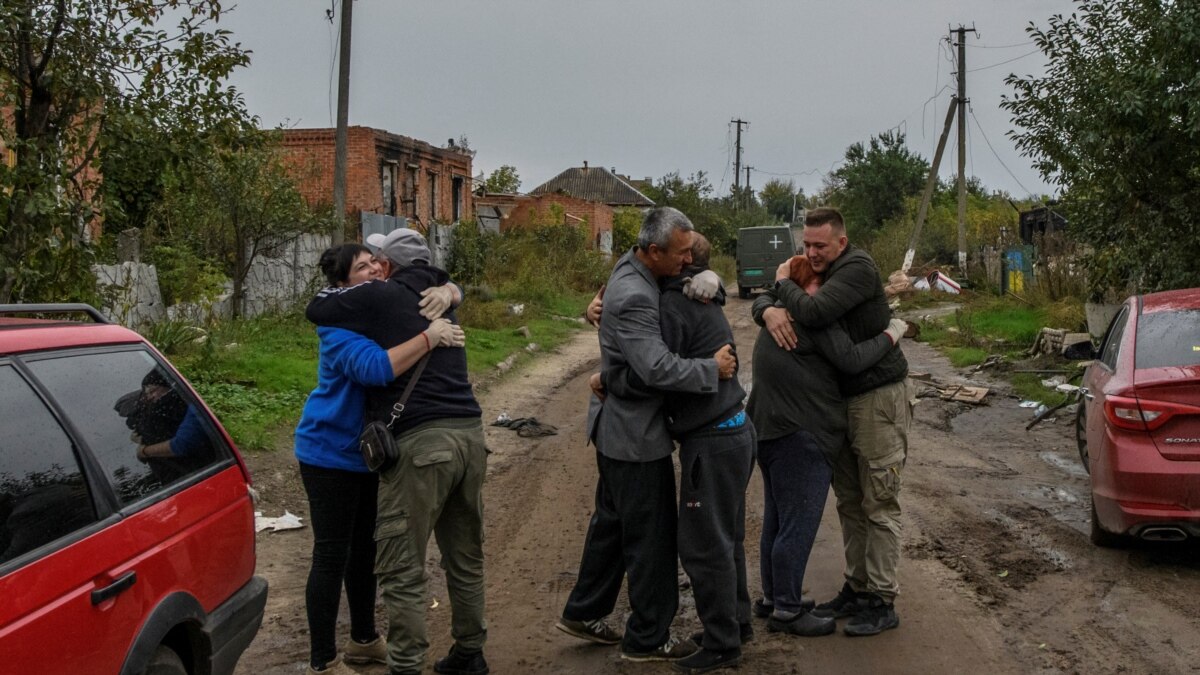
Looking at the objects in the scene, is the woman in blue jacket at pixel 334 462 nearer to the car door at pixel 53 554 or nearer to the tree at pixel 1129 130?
the car door at pixel 53 554

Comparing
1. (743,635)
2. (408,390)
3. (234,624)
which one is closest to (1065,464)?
(743,635)

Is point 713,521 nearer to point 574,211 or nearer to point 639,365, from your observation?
point 639,365

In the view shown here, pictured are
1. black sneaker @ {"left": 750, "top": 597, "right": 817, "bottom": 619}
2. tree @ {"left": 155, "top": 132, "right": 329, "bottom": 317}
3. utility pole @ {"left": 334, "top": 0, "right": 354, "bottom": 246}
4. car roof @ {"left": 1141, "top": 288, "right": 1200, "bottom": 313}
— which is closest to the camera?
black sneaker @ {"left": 750, "top": 597, "right": 817, "bottom": 619}

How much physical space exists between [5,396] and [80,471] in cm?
34

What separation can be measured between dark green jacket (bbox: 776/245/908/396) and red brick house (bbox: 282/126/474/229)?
74.8 ft

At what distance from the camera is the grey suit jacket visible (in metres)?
4.61

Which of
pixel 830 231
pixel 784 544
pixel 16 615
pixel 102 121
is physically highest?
pixel 102 121

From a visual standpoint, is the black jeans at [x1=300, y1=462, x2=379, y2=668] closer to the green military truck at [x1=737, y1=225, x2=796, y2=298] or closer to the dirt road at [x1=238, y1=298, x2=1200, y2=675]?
the dirt road at [x1=238, y1=298, x2=1200, y2=675]

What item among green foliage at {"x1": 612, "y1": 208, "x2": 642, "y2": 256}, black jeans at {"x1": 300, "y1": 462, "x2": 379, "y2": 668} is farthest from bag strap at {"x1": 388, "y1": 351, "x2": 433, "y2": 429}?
green foliage at {"x1": 612, "y1": 208, "x2": 642, "y2": 256}

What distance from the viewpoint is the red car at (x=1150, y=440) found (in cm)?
608

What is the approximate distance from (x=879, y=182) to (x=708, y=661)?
57.8m

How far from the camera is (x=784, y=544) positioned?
5.26m

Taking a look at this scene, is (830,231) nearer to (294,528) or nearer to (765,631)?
(765,631)

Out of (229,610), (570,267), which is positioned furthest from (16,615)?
(570,267)
